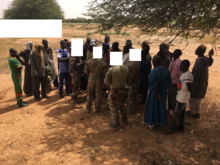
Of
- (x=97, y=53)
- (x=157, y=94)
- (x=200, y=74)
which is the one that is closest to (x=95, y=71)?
(x=97, y=53)

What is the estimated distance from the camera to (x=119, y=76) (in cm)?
412

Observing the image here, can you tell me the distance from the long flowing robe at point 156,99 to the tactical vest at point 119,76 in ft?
2.01

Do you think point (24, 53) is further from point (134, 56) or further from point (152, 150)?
point (152, 150)

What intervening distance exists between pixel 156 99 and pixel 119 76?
1015 mm

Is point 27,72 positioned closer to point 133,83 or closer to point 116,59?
point 116,59

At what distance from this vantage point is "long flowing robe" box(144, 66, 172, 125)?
4000mm

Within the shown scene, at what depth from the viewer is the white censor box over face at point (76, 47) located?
218 inches

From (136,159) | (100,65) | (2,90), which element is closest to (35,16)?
(2,90)

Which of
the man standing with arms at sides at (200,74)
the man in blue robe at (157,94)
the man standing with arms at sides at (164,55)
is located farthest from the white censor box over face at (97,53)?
the man standing with arms at sides at (200,74)

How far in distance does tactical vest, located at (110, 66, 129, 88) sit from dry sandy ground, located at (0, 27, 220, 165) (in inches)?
46.3

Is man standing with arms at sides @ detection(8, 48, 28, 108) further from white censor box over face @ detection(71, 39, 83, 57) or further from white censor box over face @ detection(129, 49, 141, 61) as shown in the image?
white censor box over face @ detection(129, 49, 141, 61)

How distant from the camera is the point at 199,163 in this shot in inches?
132

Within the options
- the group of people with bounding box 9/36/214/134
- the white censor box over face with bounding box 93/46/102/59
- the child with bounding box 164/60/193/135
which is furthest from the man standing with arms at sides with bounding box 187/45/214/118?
the white censor box over face with bounding box 93/46/102/59

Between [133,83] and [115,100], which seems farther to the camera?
[133,83]
